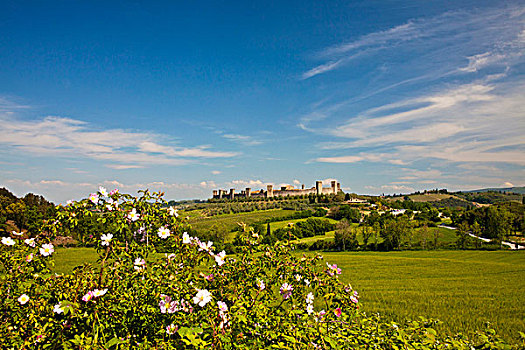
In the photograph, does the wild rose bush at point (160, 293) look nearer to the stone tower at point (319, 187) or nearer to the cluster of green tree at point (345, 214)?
the cluster of green tree at point (345, 214)

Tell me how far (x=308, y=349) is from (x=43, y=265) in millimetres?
2644

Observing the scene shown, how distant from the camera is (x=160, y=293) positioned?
2.84m

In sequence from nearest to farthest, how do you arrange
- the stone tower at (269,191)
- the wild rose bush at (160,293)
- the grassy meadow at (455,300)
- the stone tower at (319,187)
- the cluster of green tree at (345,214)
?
1. the wild rose bush at (160,293)
2. the grassy meadow at (455,300)
3. the cluster of green tree at (345,214)
4. the stone tower at (269,191)
5. the stone tower at (319,187)

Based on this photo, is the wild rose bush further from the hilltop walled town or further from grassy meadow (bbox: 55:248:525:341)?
the hilltop walled town

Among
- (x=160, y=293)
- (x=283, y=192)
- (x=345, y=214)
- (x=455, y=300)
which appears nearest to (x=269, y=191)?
(x=283, y=192)

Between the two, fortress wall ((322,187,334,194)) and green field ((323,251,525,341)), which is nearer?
green field ((323,251,525,341))

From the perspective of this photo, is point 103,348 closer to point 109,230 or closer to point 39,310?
point 39,310

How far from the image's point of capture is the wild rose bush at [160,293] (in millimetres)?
2604

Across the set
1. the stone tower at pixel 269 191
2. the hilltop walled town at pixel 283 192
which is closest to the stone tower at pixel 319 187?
the hilltop walled town at pixel 283 192

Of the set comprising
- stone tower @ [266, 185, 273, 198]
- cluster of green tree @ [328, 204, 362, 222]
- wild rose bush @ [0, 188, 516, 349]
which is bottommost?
cluster of green tree @ [328, 204, 362, 222]

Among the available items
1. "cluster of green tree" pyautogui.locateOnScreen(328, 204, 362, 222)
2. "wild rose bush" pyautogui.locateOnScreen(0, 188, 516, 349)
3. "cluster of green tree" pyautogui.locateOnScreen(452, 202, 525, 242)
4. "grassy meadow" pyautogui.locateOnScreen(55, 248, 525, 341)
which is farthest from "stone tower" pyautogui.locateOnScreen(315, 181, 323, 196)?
"wild rose bush" pyautogui.locateOnScreen(0, 188, 516, 349)

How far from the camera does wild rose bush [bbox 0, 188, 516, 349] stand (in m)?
2.60

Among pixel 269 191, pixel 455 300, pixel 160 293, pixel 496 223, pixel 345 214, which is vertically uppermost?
pixel 269 191

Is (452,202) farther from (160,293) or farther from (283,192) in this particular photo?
(160,293)
